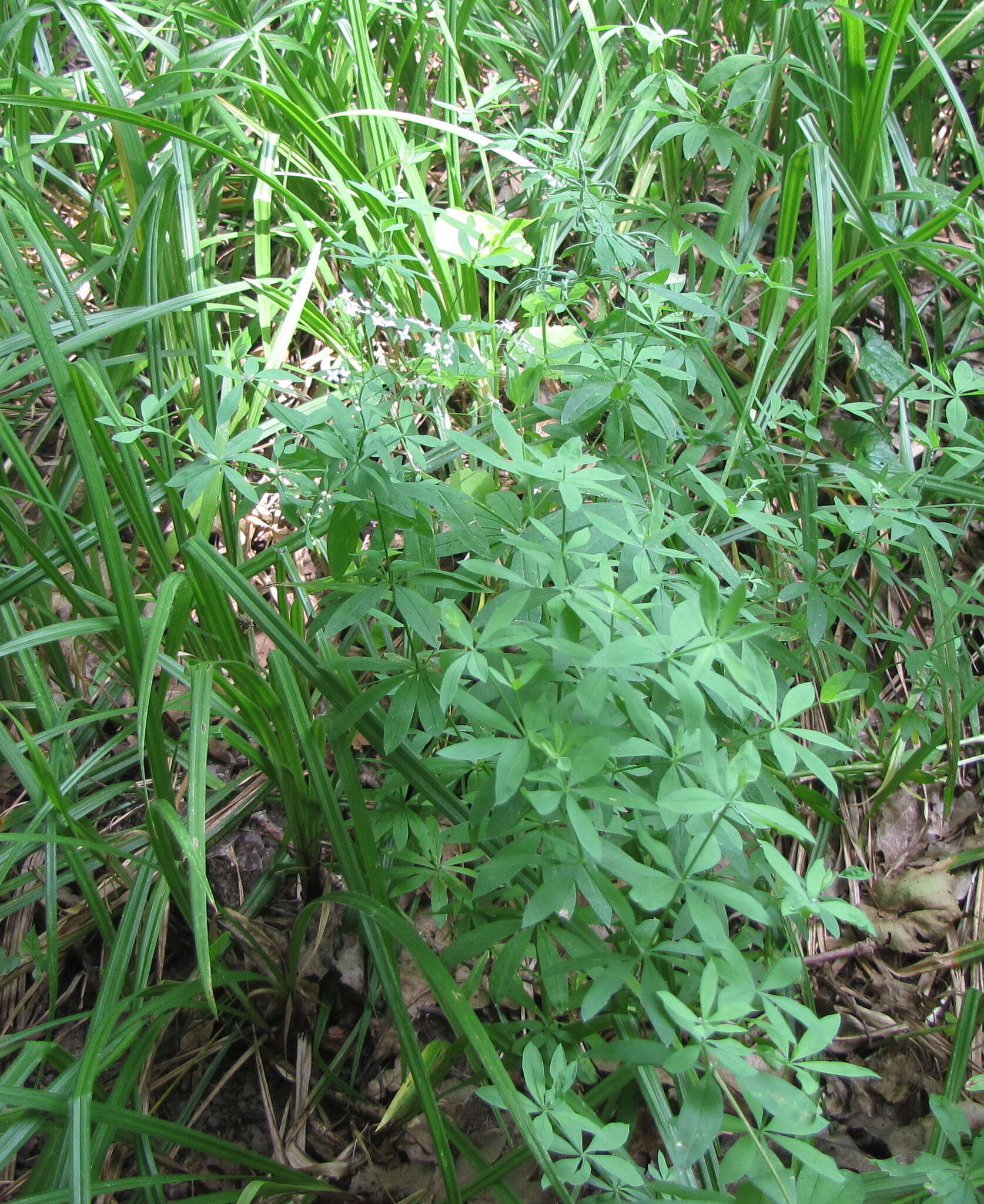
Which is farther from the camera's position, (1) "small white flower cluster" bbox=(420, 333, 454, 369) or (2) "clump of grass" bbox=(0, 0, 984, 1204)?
(1) "small white flower cluster" bbox=(420, 333, 454, 369)

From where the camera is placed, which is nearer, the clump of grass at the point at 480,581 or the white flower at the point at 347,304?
the clump of grass at the point at 480,581

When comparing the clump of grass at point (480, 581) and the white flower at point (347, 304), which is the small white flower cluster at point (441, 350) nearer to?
the clump of grass at point (480, 581)

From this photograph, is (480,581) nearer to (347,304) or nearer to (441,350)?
(441,350)

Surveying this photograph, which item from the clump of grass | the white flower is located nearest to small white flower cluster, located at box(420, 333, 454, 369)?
the clump of grass

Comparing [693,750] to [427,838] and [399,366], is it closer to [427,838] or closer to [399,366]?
[427,838]

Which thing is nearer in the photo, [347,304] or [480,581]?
[480,581]

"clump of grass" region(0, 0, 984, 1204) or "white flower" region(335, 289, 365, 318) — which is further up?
"white flower" region(335, 289, 365, 318)

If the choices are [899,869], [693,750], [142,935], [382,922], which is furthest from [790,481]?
[142,935]

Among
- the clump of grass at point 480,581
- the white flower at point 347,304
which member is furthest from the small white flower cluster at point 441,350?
the white flower at point 347,304

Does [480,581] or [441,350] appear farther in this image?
[441,350]

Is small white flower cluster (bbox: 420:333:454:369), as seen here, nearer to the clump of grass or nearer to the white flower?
the clump of grass

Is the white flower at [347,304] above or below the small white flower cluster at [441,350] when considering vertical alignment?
above

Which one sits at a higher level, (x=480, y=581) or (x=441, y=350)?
(x=441, y=350)

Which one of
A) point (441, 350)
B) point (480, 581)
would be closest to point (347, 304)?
point (441, 350)
